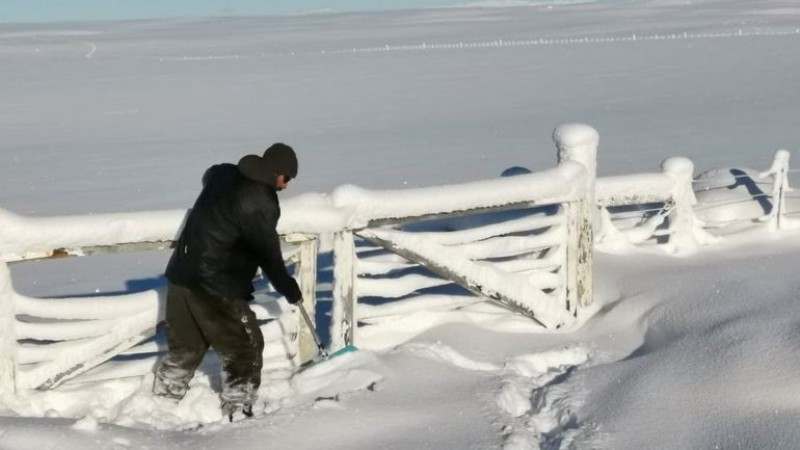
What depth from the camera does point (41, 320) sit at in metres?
7.64

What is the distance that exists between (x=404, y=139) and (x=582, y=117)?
4.45 meters

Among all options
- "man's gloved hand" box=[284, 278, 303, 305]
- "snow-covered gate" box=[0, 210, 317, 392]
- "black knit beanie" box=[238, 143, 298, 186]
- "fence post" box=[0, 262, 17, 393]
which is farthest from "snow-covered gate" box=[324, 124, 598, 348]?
"fence post" box=[0, 262, 17, 393]

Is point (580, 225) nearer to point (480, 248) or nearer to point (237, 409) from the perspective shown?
point (480, 248)

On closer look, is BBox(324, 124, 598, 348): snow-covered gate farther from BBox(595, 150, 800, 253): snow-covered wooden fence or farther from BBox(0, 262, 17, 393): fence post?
BBox(0, 262, 17, 393): fence post

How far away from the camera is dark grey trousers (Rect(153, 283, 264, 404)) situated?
5133mm

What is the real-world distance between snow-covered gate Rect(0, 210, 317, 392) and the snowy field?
135 millimetres

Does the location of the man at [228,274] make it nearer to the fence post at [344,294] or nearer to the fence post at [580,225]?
the fence post at [344,294]

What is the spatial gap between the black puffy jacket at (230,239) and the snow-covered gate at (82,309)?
29 cm

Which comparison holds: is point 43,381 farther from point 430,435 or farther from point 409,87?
point 409,87

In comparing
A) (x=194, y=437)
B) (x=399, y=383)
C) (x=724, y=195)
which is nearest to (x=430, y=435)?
(x=399, y=383)

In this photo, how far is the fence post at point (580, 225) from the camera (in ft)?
21.5

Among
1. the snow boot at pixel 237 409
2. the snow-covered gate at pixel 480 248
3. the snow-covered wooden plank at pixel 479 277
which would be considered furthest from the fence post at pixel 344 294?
the snow boot at pixel 237 409

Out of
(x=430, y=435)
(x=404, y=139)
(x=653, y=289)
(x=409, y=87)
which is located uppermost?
(x=409, y=87)

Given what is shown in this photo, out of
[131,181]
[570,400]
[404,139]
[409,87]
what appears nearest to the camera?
[570,400]
